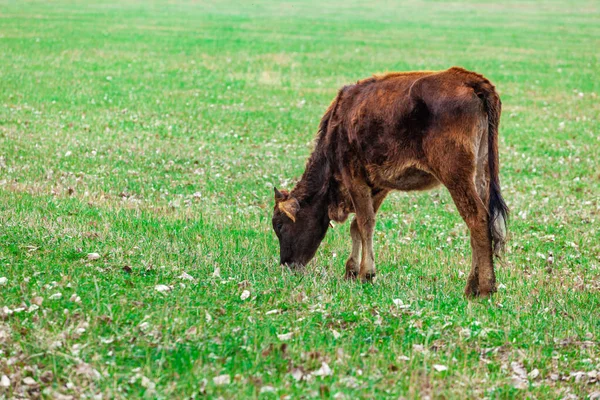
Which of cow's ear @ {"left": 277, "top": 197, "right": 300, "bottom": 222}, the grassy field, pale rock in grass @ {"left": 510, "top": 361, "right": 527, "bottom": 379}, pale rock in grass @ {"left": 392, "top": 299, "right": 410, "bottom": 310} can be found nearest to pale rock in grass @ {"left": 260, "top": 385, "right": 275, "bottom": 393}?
the grassy field

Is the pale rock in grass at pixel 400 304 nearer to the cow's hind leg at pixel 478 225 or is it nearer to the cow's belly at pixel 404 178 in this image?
the cow's hind leg at pixel 478 225

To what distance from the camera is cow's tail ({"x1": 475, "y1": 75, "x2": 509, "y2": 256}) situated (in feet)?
28.2

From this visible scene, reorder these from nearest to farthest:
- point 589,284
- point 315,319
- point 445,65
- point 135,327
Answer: point 135,327, point 315,319, point 589,284, point 445,65

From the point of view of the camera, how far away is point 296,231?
10289 millimetres

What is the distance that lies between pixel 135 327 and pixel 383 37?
38750 mm

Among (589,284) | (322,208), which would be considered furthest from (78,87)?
(589,284)

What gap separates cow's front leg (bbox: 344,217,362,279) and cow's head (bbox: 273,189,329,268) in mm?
447

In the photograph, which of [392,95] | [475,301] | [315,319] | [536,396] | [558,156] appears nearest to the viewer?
[536,396]

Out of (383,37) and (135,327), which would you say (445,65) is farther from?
(135,327)

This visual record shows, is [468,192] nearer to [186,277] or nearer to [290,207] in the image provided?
[290,207]

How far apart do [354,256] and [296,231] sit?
0.77 meters

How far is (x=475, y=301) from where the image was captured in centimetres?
865

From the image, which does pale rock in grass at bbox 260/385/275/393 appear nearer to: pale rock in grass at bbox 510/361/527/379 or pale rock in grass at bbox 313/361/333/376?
pale rock in grass at bbox 313/361/333/376

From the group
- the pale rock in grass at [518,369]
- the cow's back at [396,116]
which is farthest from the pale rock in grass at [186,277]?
the pale rock in grass at [518,369]
